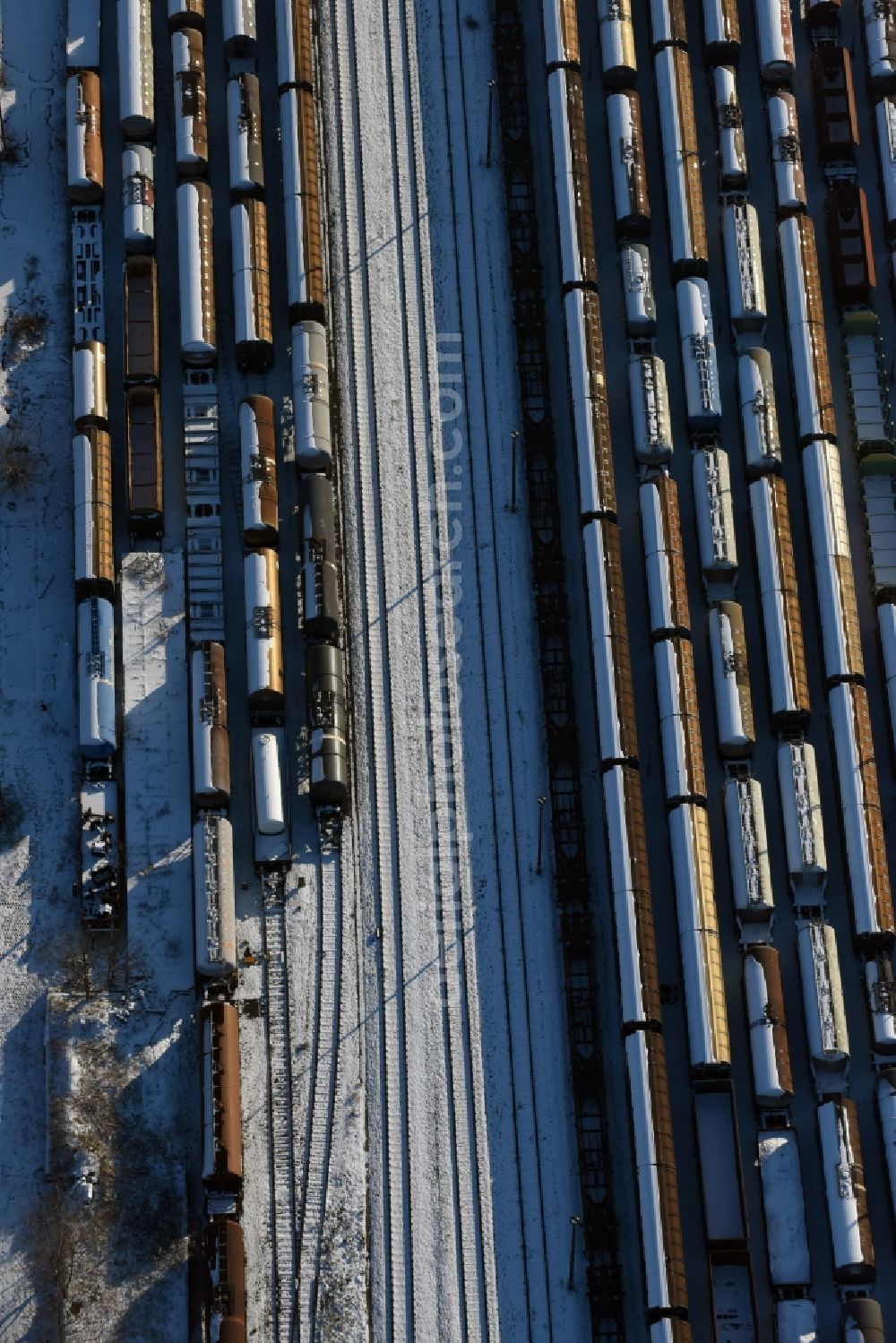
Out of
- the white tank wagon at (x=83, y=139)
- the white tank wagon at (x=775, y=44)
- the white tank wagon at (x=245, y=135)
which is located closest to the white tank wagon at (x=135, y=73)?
the white tank wagon at (x=83, y=139)

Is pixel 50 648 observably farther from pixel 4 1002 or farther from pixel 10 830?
pixel 4 1002

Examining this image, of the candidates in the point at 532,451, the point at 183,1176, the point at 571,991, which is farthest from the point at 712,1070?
the point at 532,451

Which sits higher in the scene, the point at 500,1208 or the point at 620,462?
the point at 620,462

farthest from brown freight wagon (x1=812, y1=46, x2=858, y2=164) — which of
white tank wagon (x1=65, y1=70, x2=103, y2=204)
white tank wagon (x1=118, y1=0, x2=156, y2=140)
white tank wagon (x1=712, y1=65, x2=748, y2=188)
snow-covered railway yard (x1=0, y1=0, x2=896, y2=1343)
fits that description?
white tank wagon (x1=65, y1=70, x2=103, y2=204)

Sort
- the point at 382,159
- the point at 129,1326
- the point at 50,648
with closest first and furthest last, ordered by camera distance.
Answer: the point at 129,1326
the point at 50,648
the point at 382,159

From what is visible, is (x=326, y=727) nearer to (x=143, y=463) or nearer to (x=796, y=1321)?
(x=143, y=463)

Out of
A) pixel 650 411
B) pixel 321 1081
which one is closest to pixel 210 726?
pixel 321 1081

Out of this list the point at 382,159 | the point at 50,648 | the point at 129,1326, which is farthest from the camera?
the point at 382,159
